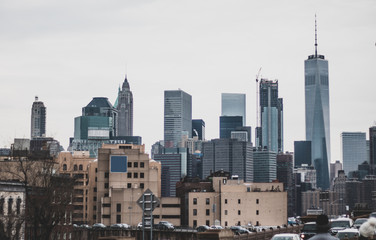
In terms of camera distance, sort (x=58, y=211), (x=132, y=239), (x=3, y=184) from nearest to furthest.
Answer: (x=132, y=239) → (x=58, y=211) → (x=3, y=184)

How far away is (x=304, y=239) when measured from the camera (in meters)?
52.8

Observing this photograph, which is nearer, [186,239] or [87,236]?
[186,239]

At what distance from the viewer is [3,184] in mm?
107250

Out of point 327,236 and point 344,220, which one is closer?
point 327,236

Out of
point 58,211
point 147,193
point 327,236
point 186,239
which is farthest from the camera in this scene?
point 186,239

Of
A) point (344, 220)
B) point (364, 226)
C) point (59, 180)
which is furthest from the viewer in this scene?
point (59, 180)

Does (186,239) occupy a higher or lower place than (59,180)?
lower

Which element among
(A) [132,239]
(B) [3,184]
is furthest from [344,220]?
(B) [3,184]

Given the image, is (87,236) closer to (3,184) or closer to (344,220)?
(3,184)

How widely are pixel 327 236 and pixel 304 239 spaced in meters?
35.2

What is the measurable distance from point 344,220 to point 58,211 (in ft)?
87.4

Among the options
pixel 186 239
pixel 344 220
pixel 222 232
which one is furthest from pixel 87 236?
pixel 222 232

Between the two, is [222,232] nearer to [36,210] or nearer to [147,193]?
[147,193]

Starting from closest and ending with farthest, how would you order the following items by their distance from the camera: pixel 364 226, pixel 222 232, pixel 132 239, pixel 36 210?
pixel 364 226 < pixel 132 239 < pixel 222 232 < pixel 36 210
